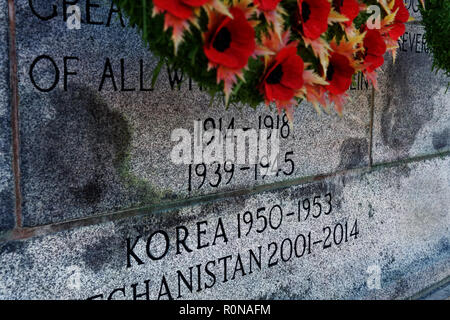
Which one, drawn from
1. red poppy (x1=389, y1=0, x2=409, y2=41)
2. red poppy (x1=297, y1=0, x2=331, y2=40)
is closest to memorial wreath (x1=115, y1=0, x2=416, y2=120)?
red poppy (x1=297, y1=0, x2=331, y2=40)

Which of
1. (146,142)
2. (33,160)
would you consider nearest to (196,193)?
(146,142)

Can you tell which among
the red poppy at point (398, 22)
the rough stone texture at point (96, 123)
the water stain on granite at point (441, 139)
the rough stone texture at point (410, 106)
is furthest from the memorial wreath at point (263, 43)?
the water stain on granite at point (441, 139)

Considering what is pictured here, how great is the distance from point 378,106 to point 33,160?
328 centimetres

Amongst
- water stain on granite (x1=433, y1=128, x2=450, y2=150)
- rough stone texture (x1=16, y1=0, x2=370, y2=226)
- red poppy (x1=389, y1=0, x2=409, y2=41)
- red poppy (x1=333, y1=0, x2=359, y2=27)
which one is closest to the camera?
red poppy (x1=333, y1=0, x2=359, y2=27)

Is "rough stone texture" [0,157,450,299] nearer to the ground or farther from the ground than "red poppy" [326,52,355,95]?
nearer to the ground

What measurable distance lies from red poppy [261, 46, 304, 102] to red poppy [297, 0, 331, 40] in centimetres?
13

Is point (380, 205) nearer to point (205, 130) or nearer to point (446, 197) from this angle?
point (446, 197)

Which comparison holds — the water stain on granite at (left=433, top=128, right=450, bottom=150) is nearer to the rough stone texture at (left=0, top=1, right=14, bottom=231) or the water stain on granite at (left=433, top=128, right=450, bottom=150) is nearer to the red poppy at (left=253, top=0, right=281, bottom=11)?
the red poppy at (left=253, top=0, right=281, bottom=11)

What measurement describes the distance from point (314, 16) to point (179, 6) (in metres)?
0.73

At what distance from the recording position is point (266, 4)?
1.88 m

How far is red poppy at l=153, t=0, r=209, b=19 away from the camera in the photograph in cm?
162

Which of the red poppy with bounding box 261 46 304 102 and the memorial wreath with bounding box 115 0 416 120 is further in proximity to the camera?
the red poppy with bounding box 261 46 304 102

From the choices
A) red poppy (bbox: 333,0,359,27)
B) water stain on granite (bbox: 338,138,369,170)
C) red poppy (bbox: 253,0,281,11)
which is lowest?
water stain on granite (bbox: 338,138,369,170)

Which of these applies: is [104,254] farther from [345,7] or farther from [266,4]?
[345,7]
